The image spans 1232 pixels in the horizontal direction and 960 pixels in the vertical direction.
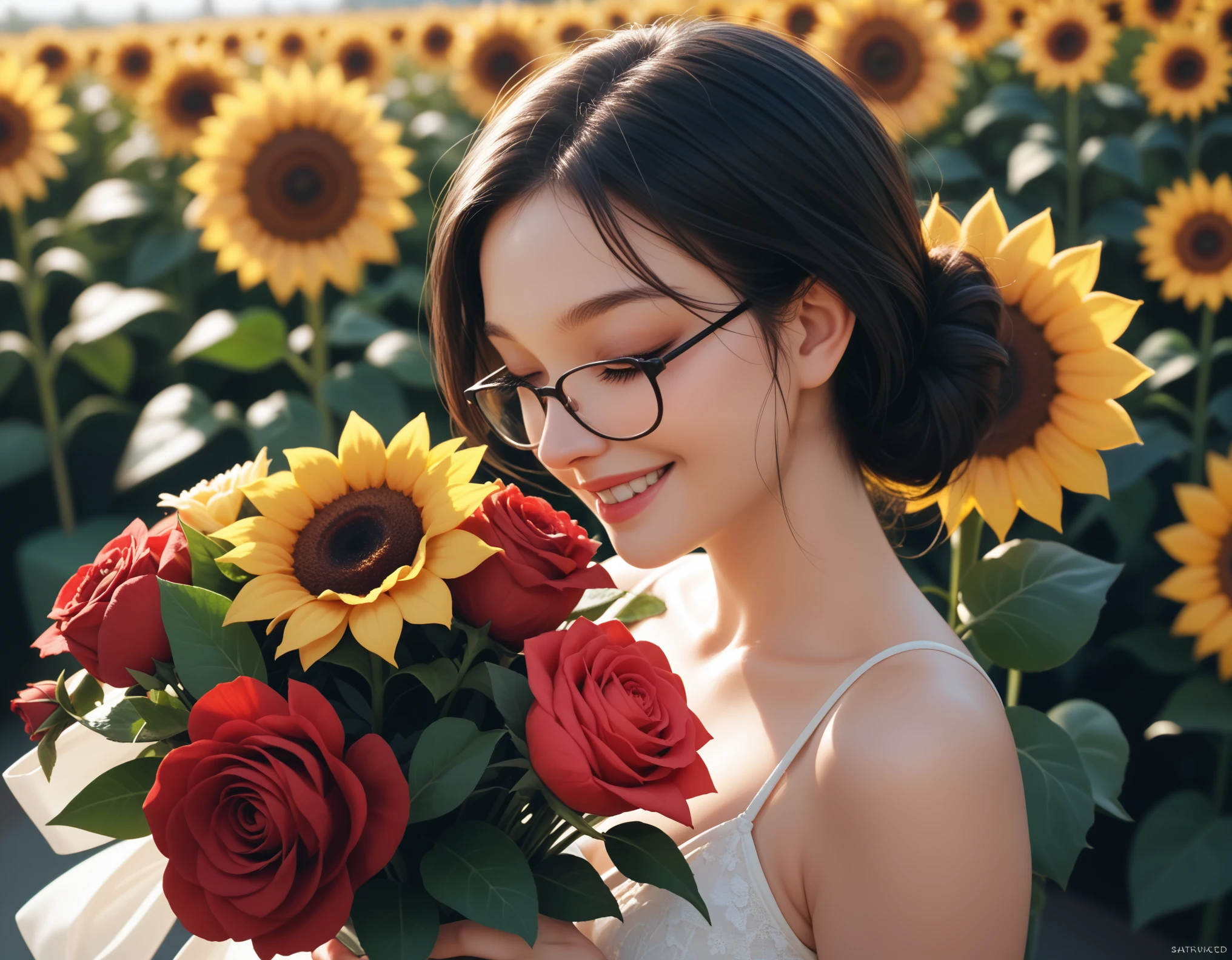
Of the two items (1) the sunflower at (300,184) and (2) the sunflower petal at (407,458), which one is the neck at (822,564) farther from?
(1) the sunflower at (300,184)

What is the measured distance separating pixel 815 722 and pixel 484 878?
42 centimetres

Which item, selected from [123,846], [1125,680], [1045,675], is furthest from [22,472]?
[1125,680]

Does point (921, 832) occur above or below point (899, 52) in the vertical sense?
below

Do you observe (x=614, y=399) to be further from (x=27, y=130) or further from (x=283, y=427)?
(x=27, y=130)

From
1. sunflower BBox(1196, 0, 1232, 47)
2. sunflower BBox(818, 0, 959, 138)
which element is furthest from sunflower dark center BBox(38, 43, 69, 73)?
sunflower BBox(1196, 0, 1232, 47)

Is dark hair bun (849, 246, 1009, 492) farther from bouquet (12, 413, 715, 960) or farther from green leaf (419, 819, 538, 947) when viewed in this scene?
green leaf (419, 819, 538, 947)

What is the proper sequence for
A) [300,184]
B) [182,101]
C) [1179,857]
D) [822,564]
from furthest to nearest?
[182,101] < [300,184] < [1179,857] < [822,564]

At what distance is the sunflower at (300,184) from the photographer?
220cm

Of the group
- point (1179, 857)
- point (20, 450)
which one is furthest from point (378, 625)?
point (20, 450)

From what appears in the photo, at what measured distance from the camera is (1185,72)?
3.19m

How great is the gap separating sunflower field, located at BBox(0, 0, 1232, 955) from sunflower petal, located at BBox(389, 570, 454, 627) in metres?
0.23

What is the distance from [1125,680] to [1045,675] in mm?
190

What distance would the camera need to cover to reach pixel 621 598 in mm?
1067

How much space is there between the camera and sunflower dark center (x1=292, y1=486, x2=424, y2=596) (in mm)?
795
